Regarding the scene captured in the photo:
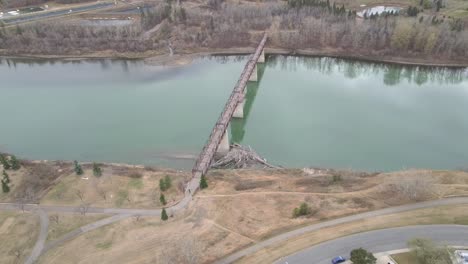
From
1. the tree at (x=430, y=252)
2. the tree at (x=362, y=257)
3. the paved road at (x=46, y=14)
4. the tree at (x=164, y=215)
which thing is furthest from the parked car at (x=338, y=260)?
the paved road at (x=46, y=14)

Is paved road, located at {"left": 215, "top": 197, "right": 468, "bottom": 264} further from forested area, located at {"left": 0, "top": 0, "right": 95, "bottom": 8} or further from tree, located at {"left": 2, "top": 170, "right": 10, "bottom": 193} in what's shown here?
forested area, located at {"left": 0, "top": 0, "right": 95, "bottom": 8}

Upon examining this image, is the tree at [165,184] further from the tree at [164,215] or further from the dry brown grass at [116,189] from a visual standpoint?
the tree at [164,215]

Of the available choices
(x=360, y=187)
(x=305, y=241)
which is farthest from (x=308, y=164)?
(x=305, y=241)

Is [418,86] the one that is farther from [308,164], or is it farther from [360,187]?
[360,187]

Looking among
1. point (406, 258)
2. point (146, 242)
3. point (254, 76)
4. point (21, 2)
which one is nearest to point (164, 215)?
point (146, 242)

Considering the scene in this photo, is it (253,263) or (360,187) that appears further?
(360,187)

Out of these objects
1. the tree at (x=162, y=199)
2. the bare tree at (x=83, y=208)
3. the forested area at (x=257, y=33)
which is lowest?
the bare tree at (x=83, y=208)
